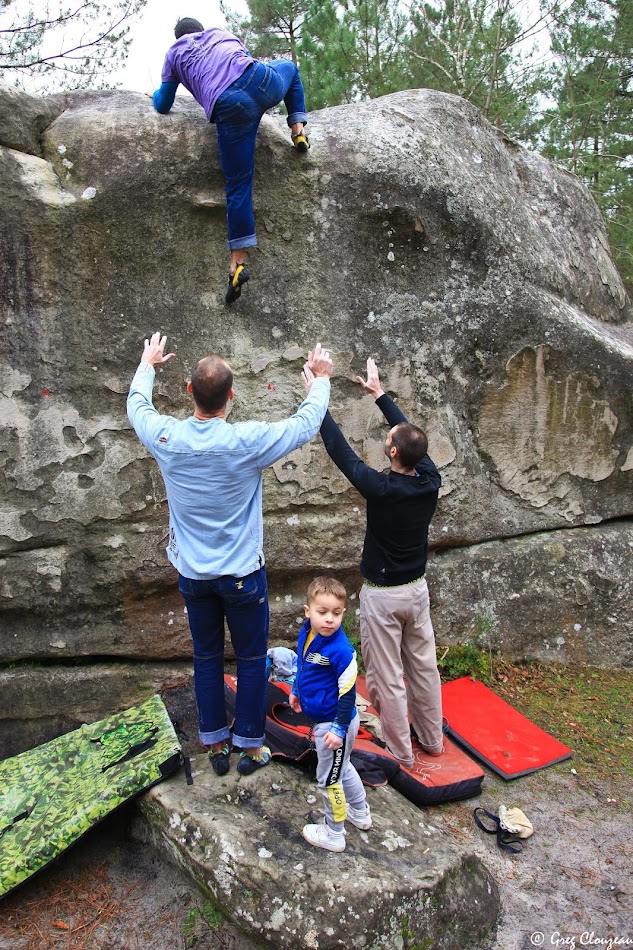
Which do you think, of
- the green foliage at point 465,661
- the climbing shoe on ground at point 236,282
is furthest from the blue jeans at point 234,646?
the green foliage at point 465,661

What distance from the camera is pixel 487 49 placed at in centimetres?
1013

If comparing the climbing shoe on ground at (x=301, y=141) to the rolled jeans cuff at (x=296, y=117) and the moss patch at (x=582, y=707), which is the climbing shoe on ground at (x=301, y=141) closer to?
the rolled jeans cuff at (x=296, y=117)

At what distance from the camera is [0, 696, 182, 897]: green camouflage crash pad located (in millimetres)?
2887

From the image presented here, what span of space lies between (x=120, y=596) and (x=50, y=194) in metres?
2.25

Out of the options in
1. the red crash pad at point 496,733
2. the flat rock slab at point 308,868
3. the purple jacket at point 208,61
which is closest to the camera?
the flat rock slab at point 308,868

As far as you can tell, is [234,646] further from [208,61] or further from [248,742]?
[208,61]

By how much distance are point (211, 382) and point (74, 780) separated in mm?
1932

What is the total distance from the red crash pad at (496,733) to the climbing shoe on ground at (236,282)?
8.80ft

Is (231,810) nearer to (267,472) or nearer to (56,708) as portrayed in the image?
(56,708)

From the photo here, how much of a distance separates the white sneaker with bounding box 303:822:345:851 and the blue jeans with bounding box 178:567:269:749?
0.48 metres

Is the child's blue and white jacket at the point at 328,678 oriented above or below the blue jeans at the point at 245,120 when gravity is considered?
below

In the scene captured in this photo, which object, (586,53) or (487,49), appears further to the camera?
(586,53)

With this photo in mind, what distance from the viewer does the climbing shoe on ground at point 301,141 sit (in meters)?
4.03

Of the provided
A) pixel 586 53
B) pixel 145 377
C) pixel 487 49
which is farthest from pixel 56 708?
pixel 586 53
